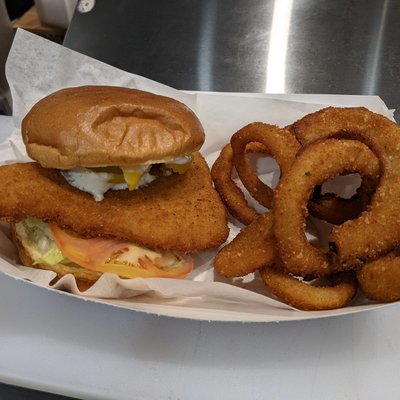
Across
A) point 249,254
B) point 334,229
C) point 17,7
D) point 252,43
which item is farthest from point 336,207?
point 17,7

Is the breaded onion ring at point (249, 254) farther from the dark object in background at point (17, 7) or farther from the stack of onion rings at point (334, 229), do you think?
the dark object in background at point (17, 7)

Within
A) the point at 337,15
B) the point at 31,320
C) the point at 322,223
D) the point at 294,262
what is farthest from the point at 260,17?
the point at 31,320

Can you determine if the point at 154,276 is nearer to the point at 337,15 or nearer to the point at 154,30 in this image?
the point at 154,30

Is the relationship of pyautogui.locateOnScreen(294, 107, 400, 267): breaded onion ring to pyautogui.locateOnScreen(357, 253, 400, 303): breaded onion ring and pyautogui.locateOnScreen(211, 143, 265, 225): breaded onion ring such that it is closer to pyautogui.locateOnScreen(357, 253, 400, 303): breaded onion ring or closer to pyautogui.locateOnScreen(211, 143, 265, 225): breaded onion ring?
pyautogui.locateOnScreen(357, 253, 400, 303): breaded onion ring

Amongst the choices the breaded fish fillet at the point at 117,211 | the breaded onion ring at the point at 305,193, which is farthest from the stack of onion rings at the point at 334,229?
the breaded fish fillet at the point at 117,211

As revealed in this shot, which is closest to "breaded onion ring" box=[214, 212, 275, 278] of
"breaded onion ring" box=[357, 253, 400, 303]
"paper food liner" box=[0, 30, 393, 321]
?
"paper food liner" box=[0, 30, 393, 321]

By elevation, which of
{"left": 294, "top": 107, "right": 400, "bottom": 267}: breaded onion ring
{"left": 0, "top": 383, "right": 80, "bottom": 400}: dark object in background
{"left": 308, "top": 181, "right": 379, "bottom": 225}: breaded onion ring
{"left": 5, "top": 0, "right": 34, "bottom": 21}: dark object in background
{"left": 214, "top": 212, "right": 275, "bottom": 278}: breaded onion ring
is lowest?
{"left": 0, "top": 383, "right": 80, "bottom": 400}: dark object in background
